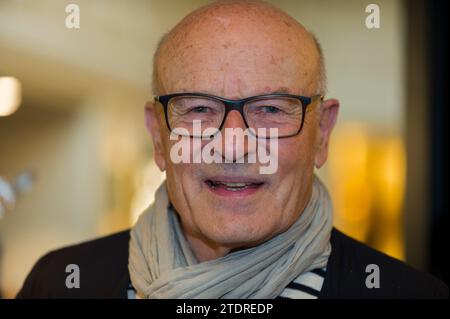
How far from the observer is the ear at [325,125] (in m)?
1.40

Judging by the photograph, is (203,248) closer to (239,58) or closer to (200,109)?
(200,109)

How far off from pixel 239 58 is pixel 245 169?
214 mm

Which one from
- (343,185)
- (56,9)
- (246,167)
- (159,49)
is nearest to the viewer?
(246,167)

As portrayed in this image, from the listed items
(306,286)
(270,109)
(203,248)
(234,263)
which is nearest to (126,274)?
(203,248)

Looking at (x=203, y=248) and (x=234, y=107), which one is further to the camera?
(x=203, y=248)

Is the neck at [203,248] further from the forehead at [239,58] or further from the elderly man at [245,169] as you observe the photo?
the forehead at [239,58]

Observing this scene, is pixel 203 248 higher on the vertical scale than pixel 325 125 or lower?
lower

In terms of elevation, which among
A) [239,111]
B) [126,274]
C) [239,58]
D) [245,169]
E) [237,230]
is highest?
[239,58]

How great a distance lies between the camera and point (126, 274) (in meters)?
1.48

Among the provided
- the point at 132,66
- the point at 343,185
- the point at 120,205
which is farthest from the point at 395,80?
the point at 120,205

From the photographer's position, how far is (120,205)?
3047 mm

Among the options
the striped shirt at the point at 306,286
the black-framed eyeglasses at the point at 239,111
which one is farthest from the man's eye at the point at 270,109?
the striped shirt at the point at 306,286
